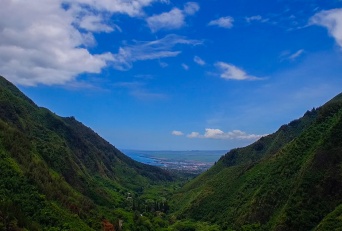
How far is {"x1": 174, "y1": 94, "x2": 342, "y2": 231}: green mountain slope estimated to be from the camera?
3514 inches

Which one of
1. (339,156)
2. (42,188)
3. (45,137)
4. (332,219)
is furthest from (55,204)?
(45,137)

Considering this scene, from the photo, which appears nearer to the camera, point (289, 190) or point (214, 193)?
point (289, 190)

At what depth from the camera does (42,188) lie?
94.6m

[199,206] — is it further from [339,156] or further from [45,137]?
[45,137]

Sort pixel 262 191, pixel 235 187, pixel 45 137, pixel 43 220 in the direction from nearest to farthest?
pixel 43 220 → pixel 262 191 → pixel 235 187 → pixel 45 137

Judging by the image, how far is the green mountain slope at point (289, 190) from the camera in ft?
293

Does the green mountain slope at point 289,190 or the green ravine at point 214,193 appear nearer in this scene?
Result: the green ravine at point 214,193

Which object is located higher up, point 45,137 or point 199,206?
point 45,137

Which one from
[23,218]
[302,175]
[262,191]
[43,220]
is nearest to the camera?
[23,218]

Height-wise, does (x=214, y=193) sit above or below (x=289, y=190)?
below

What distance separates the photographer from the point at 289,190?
106938 mm

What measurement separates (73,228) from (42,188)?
49.0 ft

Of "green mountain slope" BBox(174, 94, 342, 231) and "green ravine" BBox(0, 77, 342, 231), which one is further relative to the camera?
"green mountain slope" BBox(174, 94, 342, 231)

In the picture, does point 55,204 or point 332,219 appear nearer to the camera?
point 332,219
